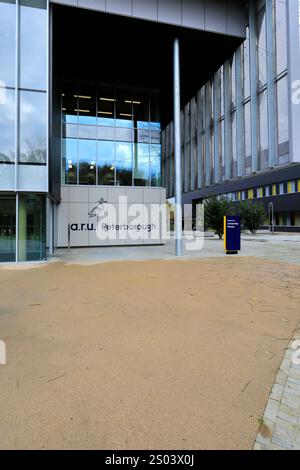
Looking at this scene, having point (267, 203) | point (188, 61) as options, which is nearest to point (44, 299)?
point (188, 61)

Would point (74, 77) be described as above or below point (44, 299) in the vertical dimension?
above

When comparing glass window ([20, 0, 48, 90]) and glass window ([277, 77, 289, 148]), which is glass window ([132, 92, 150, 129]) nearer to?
glass window ([277, 77, 289, 148])

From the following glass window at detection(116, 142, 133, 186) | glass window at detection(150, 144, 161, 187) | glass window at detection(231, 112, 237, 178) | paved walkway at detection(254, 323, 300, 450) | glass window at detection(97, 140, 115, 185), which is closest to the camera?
paved walkway at detection(254, 323, 300, 450)

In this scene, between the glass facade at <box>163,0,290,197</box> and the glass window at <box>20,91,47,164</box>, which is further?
the glass facade at <box>163,0,290,197</box>

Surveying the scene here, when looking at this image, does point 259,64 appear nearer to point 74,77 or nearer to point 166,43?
point 166,43

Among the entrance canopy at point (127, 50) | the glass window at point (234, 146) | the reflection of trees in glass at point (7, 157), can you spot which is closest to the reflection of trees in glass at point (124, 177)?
the entrance canopy at point (127, 50)

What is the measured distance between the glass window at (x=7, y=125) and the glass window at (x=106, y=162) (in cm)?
911

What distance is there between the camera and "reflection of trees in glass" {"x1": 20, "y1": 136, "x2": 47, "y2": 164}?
516 inches

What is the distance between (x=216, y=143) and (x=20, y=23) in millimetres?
22608

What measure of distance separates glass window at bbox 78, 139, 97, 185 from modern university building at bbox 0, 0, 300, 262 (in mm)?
68

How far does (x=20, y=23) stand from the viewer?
43.5 ft

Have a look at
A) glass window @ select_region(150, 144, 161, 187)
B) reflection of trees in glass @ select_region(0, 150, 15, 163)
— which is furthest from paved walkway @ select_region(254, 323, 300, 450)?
glass window @ select_region(150, 144, 161, 187)

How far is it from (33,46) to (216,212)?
18937mm
